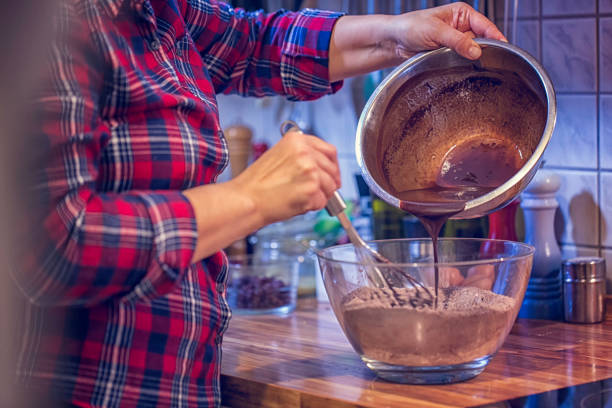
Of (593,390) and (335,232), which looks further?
(335,232)

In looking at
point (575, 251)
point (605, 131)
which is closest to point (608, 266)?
point (575, 251)

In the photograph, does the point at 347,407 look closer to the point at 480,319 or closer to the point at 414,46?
the point at 480,319

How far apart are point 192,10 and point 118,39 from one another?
32 centimetres

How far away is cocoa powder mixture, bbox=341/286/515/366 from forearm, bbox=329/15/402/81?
1.41ft

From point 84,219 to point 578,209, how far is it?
3.31ft

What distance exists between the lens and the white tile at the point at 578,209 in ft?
4.53

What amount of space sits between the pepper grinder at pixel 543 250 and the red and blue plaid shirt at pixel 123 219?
2.05 ft

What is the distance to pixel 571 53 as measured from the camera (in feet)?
4.49

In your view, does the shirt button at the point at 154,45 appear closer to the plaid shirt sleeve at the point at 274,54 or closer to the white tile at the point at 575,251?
the plaid shirt sleeve at the point at 274,54

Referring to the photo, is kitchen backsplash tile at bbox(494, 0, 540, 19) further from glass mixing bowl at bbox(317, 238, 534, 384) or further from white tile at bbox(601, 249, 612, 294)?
glass mixing bowl at bbox(317, 238, 534, 384)

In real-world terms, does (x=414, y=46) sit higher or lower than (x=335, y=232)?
higher

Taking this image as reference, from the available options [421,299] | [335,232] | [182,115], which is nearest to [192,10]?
[182,115]

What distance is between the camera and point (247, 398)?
40.3 inches

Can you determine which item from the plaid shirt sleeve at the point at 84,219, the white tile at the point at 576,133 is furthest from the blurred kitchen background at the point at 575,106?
the plaid shirt sleeve at the point at 84,219
